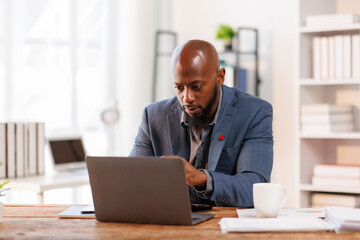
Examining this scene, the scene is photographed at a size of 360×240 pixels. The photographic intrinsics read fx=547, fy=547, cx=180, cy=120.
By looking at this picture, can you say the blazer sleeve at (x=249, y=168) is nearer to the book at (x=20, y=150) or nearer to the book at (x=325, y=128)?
the book at (x=325, y=128)

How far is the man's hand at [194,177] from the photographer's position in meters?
1.78

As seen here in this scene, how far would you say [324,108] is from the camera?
11.1 feet

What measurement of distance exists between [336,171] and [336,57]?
711 millimetres

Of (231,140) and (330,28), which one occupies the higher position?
(330,28)

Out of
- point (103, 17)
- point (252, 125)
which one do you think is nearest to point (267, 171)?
point (252, 125)

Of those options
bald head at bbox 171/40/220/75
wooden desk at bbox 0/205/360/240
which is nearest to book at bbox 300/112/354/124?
bald head at bbox 171/40/220/75

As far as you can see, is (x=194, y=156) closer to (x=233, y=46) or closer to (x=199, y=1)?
(x=233, y=46)

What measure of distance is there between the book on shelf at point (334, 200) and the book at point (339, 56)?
0.74 metres

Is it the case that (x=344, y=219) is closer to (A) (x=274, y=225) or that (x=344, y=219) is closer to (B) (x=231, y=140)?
(A) (x=274, y=225)

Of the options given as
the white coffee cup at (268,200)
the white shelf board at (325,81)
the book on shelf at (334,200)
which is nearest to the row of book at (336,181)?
the book on shelf at (334,200)

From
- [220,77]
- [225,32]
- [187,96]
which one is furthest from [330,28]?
[187,96]

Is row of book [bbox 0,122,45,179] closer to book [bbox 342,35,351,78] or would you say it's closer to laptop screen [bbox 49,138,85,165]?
laptop screen [bbox 49,138,85,165]

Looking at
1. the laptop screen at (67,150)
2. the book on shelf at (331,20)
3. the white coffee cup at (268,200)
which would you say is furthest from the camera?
the laptop screen at (67,150)

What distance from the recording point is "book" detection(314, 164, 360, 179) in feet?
10.9
